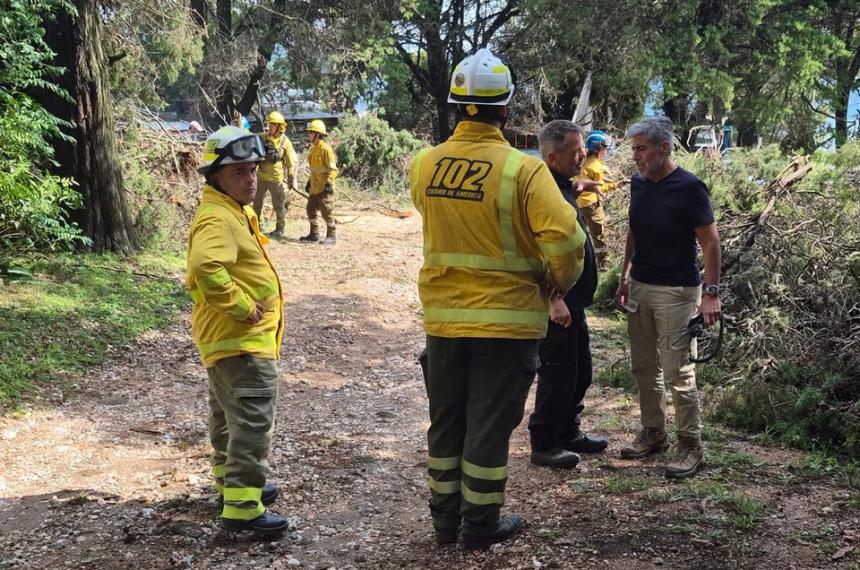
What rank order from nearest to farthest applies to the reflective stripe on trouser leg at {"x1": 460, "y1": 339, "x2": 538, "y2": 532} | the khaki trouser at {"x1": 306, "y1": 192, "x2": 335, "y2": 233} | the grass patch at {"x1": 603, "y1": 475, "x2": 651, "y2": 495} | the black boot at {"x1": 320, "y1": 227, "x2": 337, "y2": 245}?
the reflective stripe on trouser leg at {"x1": 460, "y1": 339, "x2": 538, "y2": 532}, the grass patch at {"x1": 603, "y1": 475, "x2": 651, "y2": 495}, the khaki trouser at {"x1": 306, "y1": 192, "x2": 335, "y2": 233}, the black boot at {"x1": 320, "y1": 227, "x2": 337, "y2": 245}

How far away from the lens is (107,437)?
5.05 metres

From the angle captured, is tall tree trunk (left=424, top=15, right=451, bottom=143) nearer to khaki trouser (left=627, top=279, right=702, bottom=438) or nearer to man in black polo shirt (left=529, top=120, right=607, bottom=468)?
man in black polo shirt (left=529, top=120, right=607, bottom=468)

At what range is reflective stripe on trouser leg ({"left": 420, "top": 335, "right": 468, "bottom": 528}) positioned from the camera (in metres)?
3.36

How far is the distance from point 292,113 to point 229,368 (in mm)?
22662

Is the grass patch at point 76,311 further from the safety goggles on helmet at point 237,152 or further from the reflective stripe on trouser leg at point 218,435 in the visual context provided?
the safety goggles on helmet at point 237,152

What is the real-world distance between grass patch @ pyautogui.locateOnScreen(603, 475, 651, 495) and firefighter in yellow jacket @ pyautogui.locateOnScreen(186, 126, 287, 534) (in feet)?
5.64

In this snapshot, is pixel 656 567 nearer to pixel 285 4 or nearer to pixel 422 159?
pixel 422 159

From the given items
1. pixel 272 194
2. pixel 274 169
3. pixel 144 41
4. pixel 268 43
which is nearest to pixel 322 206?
pixel 272 194

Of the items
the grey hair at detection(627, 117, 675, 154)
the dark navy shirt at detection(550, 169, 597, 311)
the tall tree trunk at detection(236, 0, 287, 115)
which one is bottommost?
the dark navy shirt at detection(550, 169, 597, 311)

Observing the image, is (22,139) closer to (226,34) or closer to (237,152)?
(237,152)

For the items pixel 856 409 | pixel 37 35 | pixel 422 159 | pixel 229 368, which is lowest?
pixel 856 409

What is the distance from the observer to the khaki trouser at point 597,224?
354 inches

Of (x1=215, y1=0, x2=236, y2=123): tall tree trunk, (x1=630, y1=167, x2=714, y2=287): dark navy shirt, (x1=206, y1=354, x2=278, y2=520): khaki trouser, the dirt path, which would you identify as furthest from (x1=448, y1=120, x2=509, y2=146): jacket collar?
(x1=215, y1=0, x2=236, y2=123): tall tree trunk

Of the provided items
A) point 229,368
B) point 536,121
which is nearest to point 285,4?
point 536,121
